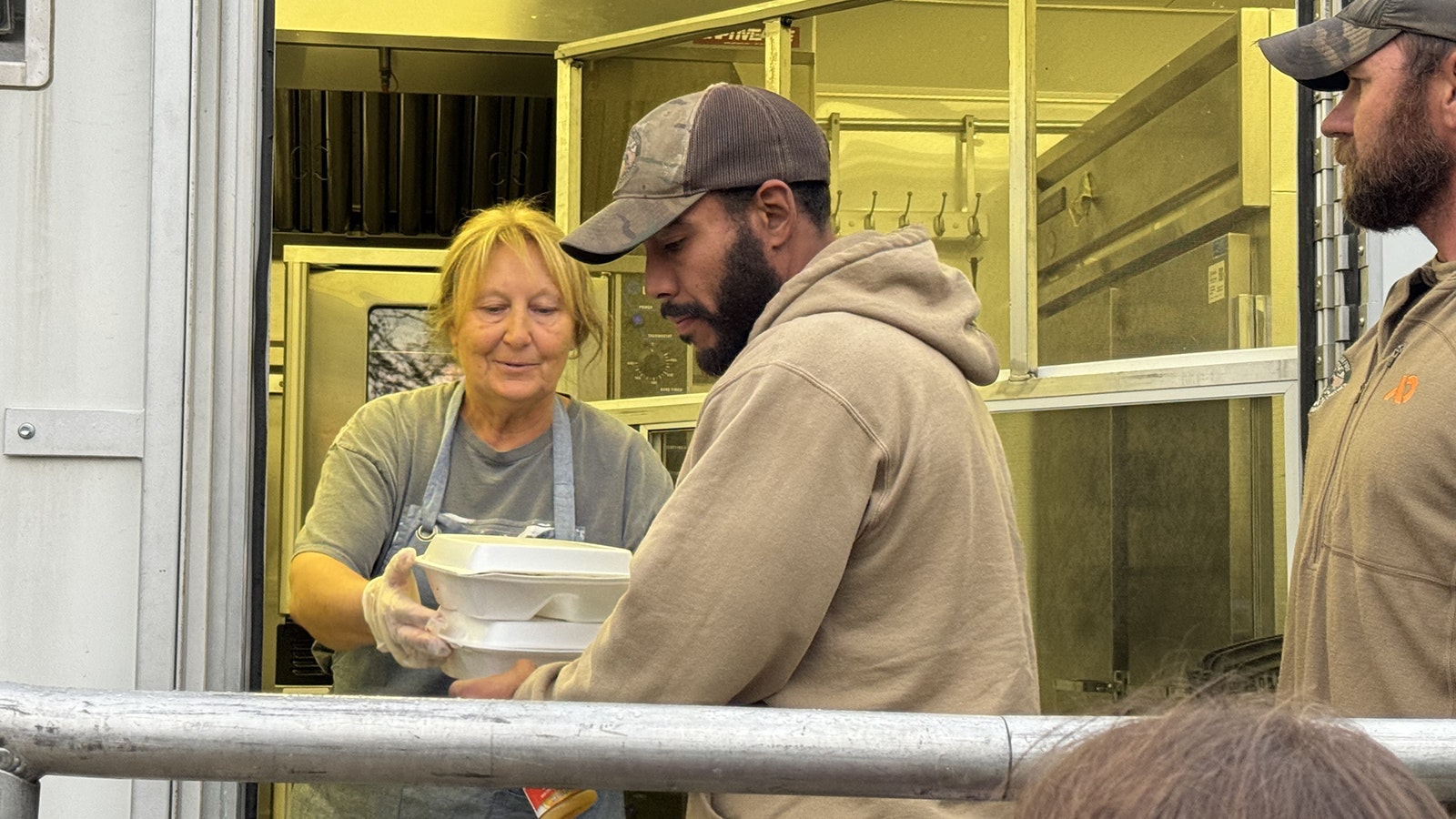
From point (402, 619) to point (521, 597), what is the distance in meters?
0.23

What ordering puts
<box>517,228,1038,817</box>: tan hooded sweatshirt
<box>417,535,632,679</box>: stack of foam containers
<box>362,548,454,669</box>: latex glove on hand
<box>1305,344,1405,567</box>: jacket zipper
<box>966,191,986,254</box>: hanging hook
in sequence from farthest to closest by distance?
<box>966,191,986,254</box>: hanging hook, <box>362,548,454,669</box>: latex glove on hand, <box>417,535,632,679</box>: stack of foam containers, <box>1305,344,1405,567</box>: jacket zipper, <box>517,228,1038,817</box>: tan hooded sweatshirt

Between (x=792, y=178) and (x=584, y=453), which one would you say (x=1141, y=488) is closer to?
(x=584, y=453)

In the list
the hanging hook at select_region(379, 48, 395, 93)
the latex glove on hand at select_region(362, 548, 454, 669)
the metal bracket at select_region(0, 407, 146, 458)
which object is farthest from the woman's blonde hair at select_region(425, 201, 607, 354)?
the hanging hook at select_region(379, 48, 395, 93)

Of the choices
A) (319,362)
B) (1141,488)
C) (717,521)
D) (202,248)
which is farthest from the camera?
(319,362)

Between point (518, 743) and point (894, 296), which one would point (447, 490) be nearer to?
point (894, 296)

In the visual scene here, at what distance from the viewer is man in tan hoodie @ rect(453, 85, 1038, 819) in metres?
1.68

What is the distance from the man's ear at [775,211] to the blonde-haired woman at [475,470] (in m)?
0.79

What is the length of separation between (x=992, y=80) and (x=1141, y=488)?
4.35 ft

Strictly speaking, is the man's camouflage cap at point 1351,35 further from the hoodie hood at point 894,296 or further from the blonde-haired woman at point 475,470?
the blonde-haired woman at point 475,470

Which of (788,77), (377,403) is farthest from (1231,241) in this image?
(377,403)

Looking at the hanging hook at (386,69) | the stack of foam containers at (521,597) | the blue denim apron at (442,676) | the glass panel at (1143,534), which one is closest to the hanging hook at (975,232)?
the glass panel at (1143,534)

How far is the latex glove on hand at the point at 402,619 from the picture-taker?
2.26 meters

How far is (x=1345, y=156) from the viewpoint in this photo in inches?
84.3

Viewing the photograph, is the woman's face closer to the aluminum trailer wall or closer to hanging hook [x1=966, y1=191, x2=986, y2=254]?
the aluminum trailer wall
